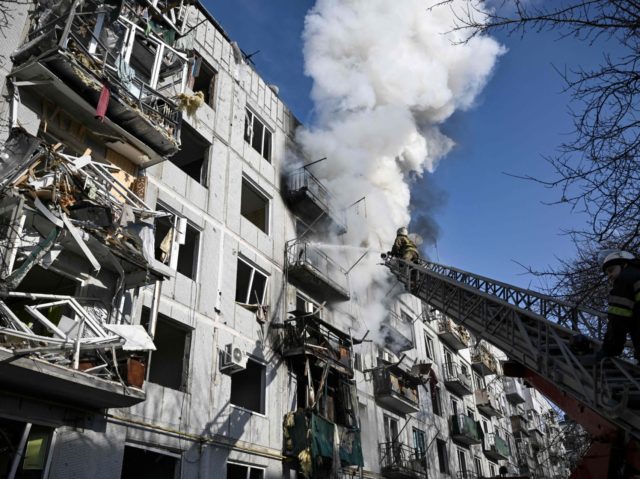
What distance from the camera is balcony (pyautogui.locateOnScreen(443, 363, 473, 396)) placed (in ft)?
93.7

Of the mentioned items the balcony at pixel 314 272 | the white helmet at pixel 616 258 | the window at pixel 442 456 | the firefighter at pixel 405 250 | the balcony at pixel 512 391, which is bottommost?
the white helmet at pixel 616 258

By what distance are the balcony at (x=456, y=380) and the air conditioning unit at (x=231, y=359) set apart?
18.1 metres

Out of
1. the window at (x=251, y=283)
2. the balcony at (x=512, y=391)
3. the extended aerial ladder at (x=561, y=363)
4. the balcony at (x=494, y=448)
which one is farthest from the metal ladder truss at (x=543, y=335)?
the balcony at (x=512, y=391)

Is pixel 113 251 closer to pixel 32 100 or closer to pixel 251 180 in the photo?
pixel 32 100

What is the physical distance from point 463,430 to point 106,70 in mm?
23609

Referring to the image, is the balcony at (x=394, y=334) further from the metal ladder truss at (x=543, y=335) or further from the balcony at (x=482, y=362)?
the balcony at (x=482, y=362)

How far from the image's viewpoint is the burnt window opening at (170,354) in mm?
12414

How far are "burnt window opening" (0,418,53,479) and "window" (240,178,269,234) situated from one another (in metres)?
10.6

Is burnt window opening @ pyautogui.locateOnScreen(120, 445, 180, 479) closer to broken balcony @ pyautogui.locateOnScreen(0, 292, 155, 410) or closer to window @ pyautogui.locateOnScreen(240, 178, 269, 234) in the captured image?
broken balcony @ pyautogui.locateOnScreen(0, 292, 155, 410)

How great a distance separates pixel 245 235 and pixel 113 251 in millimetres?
6686

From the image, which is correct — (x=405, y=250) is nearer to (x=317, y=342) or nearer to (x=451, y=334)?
(x=317, y=342)

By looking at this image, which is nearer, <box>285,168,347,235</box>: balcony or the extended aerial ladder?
the extended aerial ladder

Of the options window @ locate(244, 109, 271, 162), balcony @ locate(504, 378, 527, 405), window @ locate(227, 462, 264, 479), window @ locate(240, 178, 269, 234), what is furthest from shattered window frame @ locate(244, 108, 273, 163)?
balcony @ locate(504, 378, 527, 405)

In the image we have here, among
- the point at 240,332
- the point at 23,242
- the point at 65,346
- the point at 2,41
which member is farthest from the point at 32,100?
the point at 240,332
